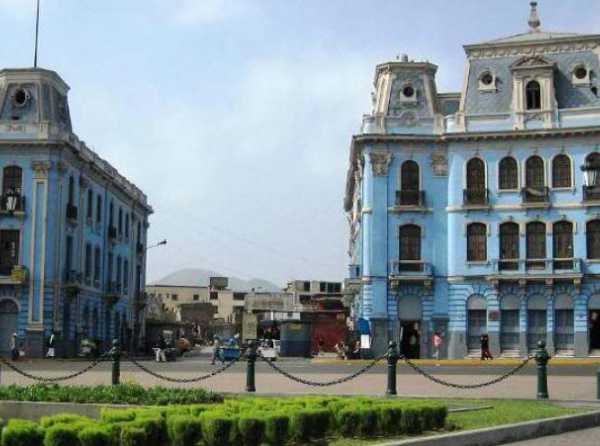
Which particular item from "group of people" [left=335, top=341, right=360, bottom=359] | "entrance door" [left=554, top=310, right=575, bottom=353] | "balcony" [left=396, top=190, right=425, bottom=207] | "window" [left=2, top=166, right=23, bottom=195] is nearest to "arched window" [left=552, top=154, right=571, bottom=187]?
"entrance door" [left=554, top=310, right=575, bottom=353]

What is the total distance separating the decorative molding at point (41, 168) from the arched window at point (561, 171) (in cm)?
2576

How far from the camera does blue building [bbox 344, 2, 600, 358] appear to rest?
4956 centimetres

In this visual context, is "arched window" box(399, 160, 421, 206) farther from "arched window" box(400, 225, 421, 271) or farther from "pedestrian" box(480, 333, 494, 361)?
"pedestrian" box(480, 333, 494, 361)

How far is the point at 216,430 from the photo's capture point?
37.9ft

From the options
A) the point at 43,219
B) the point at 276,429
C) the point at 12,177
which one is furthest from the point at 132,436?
the point at 12,177

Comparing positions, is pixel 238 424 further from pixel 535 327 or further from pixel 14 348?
pixel 535 327

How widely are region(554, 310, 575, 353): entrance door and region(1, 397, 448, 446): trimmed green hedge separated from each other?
36.6m

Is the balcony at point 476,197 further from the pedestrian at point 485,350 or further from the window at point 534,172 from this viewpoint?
the pedestrian at point 485,350

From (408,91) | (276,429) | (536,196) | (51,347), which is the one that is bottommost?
(276,429)

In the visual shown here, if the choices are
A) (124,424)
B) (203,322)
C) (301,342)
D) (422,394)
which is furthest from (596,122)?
(203,322)

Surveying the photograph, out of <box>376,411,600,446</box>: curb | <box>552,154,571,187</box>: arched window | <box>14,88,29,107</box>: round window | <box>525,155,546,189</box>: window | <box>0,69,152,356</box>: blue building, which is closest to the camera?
<box>376,411,600,446</box>: curb

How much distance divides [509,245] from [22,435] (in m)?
42.6

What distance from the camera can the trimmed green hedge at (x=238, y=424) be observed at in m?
10.5

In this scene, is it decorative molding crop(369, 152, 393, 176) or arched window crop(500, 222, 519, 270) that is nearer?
arched window crop(500, 222, 519, 270)
